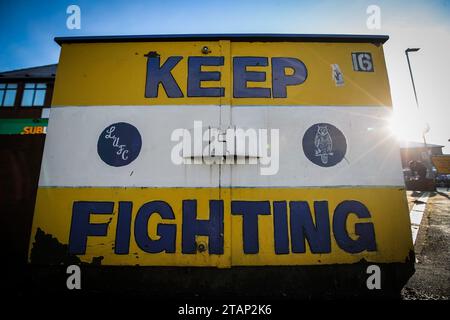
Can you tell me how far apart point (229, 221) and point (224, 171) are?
0.47 metres

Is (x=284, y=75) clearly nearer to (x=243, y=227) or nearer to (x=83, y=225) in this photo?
(x=243, y=227)

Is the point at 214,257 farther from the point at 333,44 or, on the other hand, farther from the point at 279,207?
the point at 333,44

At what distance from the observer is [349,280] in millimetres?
1926

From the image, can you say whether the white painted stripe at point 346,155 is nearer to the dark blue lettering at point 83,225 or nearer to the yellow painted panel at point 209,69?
the yellow painted panel at point 209,69

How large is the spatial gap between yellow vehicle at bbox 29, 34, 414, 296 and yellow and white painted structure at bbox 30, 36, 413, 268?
0.01 meters

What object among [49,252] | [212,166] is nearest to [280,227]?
[212,166]

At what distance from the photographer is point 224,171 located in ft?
6.83

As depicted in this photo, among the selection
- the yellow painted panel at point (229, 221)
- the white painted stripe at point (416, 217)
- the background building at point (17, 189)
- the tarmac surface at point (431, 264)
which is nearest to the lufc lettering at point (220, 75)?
the yellow painted panel at point (229, 221)

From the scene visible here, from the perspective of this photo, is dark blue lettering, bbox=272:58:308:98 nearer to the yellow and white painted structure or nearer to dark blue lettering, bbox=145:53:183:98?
the yellow and white painted structure

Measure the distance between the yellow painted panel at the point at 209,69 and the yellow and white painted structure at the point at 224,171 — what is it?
11 mm

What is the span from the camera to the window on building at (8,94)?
805 inches

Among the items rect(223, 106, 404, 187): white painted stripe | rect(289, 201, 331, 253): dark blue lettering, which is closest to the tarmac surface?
rect(289, 201, 331, 253): dark blue lettering
